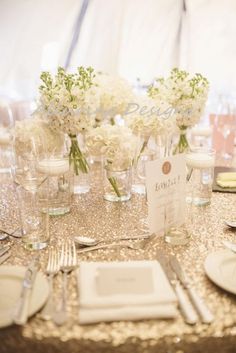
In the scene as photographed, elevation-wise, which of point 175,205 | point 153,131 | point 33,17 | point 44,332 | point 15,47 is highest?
point 33,17

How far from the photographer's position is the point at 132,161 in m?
1.24

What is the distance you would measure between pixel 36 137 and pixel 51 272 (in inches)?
21.5

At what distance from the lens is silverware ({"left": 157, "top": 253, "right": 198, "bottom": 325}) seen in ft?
2.27

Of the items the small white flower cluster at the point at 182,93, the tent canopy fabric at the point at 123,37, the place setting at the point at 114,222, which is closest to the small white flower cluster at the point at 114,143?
the place setting at the point at 114,222

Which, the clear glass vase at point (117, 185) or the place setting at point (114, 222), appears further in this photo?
the clear glass vase at point (117, 185)

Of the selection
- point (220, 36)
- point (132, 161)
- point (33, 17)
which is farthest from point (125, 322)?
point (33, 17)

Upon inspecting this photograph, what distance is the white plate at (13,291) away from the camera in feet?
2.27

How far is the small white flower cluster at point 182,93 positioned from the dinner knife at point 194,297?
640 millimetres

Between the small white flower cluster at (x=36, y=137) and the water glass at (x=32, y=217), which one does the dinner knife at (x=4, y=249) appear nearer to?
the water glass at (x=32, y=217)

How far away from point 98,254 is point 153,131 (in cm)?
53

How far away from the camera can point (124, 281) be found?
0.75 m

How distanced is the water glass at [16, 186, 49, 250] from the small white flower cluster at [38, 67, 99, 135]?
Answer: 26cm

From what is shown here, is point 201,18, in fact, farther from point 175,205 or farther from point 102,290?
point 102,290

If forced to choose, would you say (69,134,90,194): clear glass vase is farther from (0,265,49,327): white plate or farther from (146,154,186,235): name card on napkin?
(0,265,49,327): white plate
